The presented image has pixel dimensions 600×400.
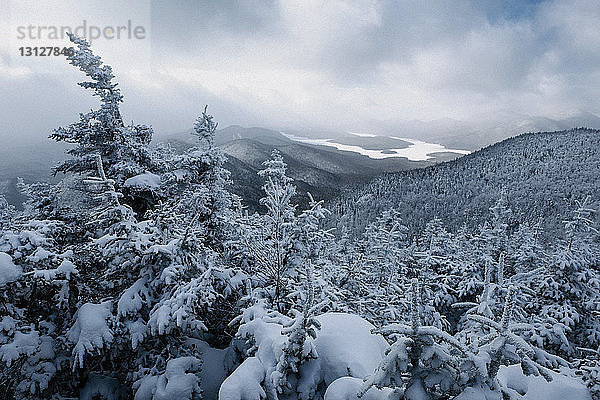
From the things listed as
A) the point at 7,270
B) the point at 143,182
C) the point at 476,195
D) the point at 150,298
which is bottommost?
the point at 476,195

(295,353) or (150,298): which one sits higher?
(295,353)

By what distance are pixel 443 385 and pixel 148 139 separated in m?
11.7

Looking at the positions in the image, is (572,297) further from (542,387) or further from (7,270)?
(7,270)

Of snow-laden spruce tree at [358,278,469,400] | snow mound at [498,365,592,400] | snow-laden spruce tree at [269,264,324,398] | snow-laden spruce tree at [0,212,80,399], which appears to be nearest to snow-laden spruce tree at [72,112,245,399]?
snow-laden spruce tree at [0,212,80,399]

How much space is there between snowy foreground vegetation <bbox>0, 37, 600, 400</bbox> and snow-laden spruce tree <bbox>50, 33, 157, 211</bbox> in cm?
5

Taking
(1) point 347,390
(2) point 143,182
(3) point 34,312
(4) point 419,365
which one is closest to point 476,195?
(2) point 143,182

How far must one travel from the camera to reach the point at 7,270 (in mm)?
6453

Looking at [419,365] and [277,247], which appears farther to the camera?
[277,247]

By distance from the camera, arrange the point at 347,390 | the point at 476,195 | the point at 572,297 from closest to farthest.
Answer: the point at 347,390 < the point at 572,297 < the point at 476,195

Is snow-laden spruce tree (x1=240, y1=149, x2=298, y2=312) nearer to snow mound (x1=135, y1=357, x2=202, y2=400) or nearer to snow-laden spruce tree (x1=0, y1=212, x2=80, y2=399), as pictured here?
snow mound (x1=135, y1=357, x2=202, y2=400)

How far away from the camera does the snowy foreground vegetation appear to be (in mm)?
3766

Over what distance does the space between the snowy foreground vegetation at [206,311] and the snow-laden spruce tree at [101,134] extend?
50mm

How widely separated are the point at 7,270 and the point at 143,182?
395 cm

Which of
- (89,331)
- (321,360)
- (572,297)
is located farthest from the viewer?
(572,297)
